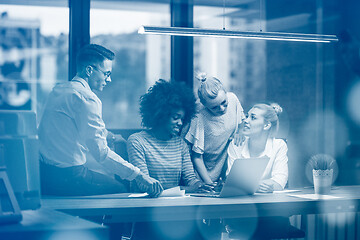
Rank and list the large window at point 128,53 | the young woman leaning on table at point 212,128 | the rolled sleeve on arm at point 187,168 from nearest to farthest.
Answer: the rolled sleeve on arm at point 187,168
the young woman leaning on table at point 212,128
the large window at point 128,53

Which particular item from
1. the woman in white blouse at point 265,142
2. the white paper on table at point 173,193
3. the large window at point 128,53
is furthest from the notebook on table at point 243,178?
the large window at point 128,53

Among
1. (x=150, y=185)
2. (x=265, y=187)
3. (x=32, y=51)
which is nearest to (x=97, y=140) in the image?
(x=150, y=185)

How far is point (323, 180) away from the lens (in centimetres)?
346

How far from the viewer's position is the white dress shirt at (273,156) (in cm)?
377

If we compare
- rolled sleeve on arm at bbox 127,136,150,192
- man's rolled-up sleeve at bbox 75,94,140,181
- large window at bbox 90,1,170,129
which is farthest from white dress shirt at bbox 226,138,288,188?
large window at bbox 90,1,170,129

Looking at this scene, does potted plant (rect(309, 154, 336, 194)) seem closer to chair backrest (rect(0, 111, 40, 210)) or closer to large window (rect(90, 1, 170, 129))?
chair backrest (rect(0, 111, 40, 210))

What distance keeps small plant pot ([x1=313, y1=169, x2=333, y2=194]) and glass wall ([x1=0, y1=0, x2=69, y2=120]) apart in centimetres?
259

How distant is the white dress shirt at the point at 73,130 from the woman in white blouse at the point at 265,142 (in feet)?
3.47

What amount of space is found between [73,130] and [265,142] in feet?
4.57

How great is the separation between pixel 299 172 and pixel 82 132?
11.6 ft

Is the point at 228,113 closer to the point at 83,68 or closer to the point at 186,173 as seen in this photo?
the point at 186,173

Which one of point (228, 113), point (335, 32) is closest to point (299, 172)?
point (335, 32)

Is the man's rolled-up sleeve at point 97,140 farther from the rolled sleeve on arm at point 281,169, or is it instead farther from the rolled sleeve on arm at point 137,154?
the rolled sleeve on arm at point 281,169

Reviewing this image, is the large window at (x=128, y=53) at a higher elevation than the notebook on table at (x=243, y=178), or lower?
higher
